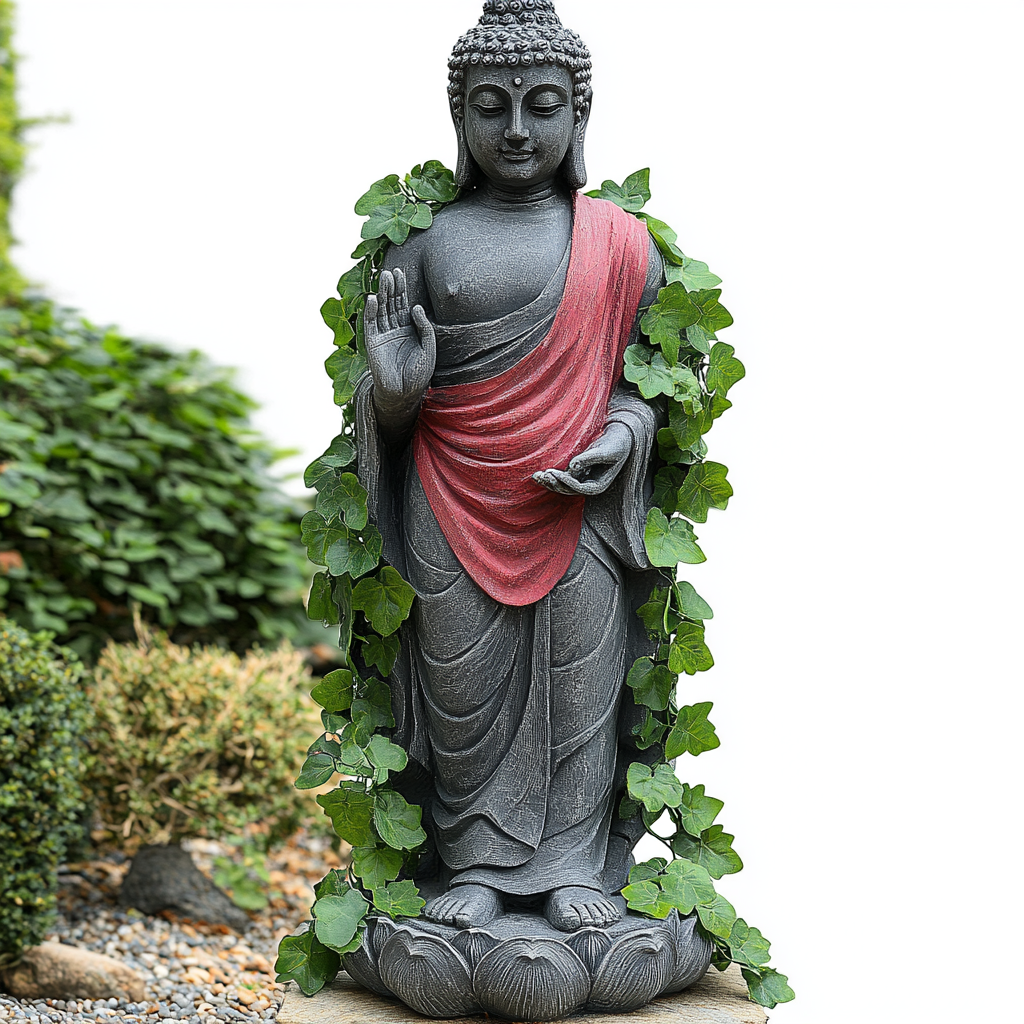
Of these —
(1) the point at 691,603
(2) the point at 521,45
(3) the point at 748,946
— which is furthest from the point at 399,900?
(2) the point at 521,45

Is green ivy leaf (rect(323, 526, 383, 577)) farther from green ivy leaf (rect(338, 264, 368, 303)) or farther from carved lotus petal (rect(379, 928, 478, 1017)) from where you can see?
carved lotus petal (rect(379, 928, 478, 1017))

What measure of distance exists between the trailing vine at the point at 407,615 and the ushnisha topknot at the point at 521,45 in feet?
1.16

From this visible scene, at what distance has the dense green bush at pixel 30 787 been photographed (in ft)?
14.9

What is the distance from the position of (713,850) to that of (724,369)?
1.29m

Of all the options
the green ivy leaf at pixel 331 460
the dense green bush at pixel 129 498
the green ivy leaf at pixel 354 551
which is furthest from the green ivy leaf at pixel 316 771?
the dense green bush at pixel 129 498

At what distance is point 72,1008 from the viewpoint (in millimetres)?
4418

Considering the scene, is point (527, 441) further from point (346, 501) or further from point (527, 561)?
point (346, 501)

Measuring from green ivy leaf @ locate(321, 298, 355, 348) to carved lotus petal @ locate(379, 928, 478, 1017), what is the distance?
1.55 meters

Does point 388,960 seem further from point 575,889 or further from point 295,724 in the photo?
point 295,724

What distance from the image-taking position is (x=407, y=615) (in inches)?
140

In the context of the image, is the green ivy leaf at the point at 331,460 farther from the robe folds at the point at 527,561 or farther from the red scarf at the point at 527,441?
the red scarf at the point at 527,441

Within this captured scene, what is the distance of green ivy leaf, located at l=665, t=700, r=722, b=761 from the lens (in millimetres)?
3619

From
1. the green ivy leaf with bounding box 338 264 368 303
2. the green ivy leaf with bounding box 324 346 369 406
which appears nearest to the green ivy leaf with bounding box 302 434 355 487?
the green ivy leaf with bounding box 324 346 369 406

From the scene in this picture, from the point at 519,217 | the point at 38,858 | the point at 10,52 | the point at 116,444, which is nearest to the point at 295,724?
the point at 38,858
